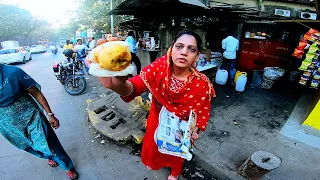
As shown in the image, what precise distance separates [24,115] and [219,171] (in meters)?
2.77

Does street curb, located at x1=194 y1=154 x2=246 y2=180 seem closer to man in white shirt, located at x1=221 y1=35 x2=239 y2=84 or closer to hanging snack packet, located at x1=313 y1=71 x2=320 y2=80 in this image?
hanging snack packet, located at x1=313 y1=71 x2=320 y2=80

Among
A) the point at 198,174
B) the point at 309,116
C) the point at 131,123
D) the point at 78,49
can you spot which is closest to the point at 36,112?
the point at 131,123

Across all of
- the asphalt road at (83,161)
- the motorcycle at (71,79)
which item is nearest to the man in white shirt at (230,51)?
the motorcycle at (71,79)

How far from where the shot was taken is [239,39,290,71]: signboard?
7758 mm

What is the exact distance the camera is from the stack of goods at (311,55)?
4.26 meters

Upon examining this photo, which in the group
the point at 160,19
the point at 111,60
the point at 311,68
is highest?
the point at 160,19

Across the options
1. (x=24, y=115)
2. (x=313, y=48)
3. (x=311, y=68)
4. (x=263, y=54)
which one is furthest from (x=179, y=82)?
(x=263, y=54)

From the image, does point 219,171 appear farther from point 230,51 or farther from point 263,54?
point 263,54

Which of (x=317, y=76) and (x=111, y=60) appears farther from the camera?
(x=317, y=76)

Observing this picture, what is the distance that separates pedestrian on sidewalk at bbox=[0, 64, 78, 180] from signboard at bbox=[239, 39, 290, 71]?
808cm

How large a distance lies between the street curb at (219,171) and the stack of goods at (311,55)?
3.31m

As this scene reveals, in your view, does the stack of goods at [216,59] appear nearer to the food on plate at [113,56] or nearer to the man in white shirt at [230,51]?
the man in white shirt at [230,51]

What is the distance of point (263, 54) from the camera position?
792cm

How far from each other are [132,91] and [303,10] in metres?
9.88
